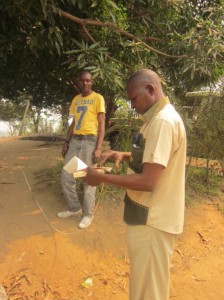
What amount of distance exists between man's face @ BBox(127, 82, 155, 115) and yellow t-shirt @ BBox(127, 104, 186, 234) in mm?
106

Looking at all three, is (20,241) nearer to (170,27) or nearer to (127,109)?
(127,109)

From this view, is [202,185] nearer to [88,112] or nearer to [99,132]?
[99,132]

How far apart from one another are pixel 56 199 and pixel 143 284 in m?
3.03

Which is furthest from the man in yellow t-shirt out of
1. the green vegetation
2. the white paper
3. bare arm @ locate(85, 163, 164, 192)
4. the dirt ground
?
bare arm @ locate(85, 163, 164, 192)

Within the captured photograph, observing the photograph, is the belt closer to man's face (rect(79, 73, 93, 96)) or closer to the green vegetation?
man's face (rect(79, 73, 93, 96))

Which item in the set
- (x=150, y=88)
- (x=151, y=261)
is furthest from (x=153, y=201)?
(x=150, y=88)

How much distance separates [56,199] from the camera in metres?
4.91

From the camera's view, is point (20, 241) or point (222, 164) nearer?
point (20, 241)

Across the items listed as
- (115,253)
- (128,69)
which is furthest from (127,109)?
(115,253)

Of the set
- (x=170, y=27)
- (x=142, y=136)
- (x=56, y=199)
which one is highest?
(x=170, y=27)

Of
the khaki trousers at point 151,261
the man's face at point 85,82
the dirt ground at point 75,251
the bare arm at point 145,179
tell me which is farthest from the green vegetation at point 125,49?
the khaki trousers at point 151,261

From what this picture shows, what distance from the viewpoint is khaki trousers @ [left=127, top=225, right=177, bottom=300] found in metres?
2.03

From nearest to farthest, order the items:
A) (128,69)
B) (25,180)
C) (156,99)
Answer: (156,99) < (128,69) < (25,180)

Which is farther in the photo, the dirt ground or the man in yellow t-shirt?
the man in yellow t-shirt
